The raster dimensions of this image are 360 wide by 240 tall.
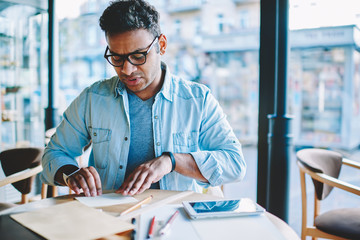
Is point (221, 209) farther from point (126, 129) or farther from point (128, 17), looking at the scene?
point (128, 17)

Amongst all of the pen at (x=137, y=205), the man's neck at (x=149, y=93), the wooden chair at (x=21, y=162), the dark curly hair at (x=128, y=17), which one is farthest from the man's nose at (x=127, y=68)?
the wooden chair at (x=21, y=162)

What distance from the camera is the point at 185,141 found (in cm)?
149

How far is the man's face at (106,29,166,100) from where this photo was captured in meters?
1.32

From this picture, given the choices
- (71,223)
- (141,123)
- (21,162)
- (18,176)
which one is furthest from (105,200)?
(21,162)

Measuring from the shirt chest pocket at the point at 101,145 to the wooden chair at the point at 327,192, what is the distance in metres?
1.16

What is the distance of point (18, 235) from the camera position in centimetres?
76

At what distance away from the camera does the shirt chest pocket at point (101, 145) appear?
1.47m

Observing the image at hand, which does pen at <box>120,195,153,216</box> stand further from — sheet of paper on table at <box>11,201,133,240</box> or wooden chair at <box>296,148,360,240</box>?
wooden chair at <box>296,148,360,240</box>

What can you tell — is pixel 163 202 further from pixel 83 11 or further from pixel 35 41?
pixel 83 11

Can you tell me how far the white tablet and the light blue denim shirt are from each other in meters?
0.40

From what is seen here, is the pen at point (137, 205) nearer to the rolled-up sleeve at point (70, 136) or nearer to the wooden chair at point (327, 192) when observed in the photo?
the rolled-up sleeve at point (70, 136)

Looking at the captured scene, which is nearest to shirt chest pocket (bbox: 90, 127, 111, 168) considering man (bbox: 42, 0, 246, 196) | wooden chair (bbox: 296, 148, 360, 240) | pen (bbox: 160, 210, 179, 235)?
man (bbox: 42, 0, 246, 196)

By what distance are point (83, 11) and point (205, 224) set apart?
4.16m

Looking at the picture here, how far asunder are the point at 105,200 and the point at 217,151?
21.4 inches
